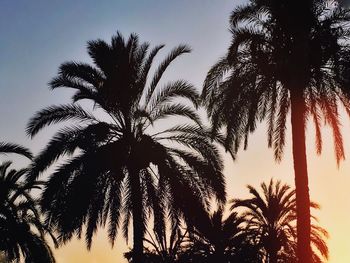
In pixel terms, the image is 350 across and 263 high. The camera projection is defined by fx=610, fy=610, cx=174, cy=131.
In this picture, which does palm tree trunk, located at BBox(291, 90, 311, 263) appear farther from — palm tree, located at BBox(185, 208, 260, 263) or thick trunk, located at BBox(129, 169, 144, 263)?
palm tree, located at BBox(185, 208, 260, 263)

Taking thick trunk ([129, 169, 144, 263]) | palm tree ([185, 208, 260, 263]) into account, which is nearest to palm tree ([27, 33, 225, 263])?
thick trunk ([129, 169, 144, 263])

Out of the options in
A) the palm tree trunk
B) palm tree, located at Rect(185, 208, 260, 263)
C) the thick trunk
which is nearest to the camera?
the palm tree trunk

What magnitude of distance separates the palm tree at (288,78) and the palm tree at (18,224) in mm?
13841

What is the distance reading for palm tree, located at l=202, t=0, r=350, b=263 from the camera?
20547 mm

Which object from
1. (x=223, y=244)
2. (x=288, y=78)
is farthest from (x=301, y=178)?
(x=223, y=244)

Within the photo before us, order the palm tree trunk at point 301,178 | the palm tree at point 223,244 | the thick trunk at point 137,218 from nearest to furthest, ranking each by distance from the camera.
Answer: the palm tree trunk at point 301,178 < the thick trunk at point 137,218 < the palm tree at point 223,244

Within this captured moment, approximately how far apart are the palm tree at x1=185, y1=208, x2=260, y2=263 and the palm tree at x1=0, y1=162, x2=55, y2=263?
8.56 metres

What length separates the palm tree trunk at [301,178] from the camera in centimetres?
2016

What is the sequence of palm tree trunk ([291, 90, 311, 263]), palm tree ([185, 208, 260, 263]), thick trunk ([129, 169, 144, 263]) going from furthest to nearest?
palm tree ([185, 208, 260, 263]) → thick trunk ([129, 169, 144, 263]) → palm tree trunk ([291, 90, 311, 263])

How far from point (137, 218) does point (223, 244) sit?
41.5ft

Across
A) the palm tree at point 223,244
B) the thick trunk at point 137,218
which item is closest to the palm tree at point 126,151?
the thick trunk at point 137,218

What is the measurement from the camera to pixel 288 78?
69.5 ft

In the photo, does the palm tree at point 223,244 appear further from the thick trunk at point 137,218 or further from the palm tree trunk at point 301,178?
the palm tree trunk at point 301,178

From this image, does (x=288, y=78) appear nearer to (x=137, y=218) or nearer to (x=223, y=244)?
(x=137, y=218)
